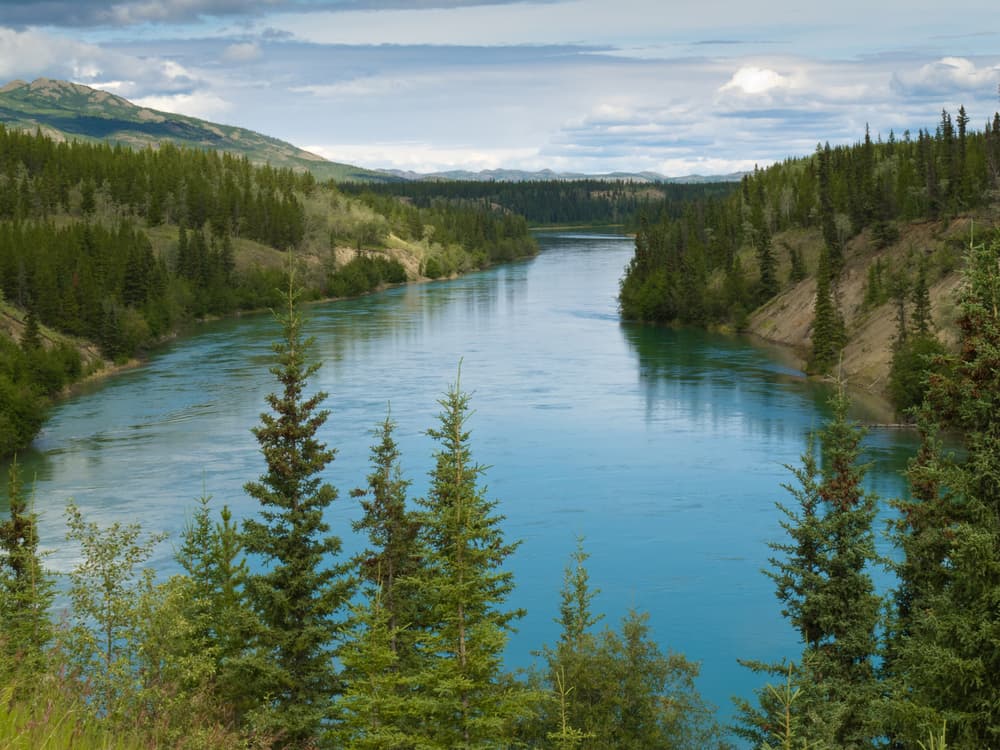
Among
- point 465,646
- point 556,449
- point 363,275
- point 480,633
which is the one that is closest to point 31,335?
point 556,449

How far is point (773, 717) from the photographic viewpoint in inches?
924

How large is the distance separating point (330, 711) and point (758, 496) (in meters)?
35.3

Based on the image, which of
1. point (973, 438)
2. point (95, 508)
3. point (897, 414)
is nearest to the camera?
point (973, 438)

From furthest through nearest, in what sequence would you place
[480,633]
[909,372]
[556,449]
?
[909,372], [556,449], [480,633]

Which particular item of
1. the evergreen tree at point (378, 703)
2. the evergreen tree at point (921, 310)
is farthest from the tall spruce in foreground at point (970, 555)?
the evergreen tree at point (921, 310)

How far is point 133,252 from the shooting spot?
382 feet

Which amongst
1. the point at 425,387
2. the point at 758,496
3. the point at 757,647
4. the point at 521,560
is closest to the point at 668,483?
the point at 758,496

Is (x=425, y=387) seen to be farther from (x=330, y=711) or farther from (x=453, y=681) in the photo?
(x=453, y=681)

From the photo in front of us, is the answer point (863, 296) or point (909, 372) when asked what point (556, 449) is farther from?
point (863, 296)

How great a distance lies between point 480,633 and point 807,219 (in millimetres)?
121239

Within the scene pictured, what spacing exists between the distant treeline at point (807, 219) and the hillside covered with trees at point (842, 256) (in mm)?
179

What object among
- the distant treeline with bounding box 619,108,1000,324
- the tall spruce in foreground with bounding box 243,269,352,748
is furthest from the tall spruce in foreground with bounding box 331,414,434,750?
the distant treeline with bounding box 619,108,1000,324

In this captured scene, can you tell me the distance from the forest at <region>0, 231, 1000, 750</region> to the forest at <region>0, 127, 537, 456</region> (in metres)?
43.4

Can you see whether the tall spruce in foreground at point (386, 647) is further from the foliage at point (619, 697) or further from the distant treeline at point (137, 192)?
the distant treeline at point (137, 192)
